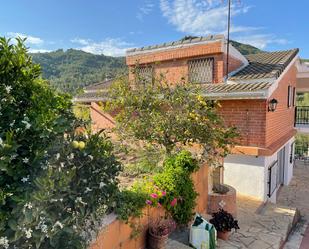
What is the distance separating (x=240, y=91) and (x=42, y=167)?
31.9 ft

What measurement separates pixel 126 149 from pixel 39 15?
28.3 ft

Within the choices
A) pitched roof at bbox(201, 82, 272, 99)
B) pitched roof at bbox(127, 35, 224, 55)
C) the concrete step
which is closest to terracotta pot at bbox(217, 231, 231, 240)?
the concrete step

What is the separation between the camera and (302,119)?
2206 cm

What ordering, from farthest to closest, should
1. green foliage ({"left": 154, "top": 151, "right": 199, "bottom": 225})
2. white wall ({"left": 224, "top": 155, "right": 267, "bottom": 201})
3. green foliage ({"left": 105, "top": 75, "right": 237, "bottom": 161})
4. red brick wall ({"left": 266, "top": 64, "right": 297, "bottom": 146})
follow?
red brick wall ({"left": 266, "top": 64, "right": 297, "bottom": 146})
white wall ({"left": 224, "top": 155, "right": 267, "bottom": 201})
green foliage ({"left": 105, "top": 75, "right": 237, "bottom": 161})
green foliage ({"left": 154, "top": 151, "right": 199, "bottom": 225})

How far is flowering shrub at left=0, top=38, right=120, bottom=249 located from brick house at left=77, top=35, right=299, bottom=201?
6.79m

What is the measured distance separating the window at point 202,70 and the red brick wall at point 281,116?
3.64m

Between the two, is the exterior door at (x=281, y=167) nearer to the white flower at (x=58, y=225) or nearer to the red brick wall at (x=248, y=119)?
the red brick wall at (x=248, y=119)

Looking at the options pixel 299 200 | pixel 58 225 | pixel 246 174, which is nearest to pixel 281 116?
pixel 299 200

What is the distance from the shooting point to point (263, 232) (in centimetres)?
860

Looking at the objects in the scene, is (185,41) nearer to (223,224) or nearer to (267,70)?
(267,70)

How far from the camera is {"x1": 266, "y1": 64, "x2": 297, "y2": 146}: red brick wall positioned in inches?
477

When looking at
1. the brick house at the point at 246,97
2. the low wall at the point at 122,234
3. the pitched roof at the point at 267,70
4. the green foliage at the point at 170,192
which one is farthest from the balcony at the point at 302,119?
the low wall at the point at 122,234

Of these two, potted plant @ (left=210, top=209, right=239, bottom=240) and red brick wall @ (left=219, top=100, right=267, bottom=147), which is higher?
red brick wall @ (left=219, top=100, right=267, bottom=147)

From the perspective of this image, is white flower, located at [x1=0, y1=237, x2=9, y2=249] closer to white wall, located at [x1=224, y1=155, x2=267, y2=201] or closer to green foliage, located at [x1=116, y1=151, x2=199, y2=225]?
green foliage, located at [x1=116, y1=151, x2=199, y2=225]
